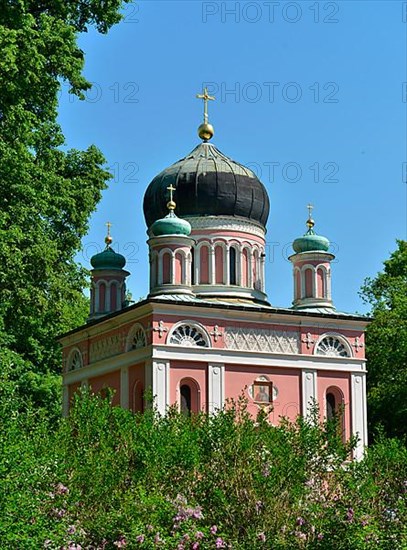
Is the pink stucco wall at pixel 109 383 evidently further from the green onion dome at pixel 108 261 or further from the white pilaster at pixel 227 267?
the white pilaster at pixel 227 267

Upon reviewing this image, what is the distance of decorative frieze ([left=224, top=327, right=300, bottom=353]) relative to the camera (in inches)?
949

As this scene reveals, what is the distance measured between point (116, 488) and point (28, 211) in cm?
596

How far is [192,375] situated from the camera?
2342 cm

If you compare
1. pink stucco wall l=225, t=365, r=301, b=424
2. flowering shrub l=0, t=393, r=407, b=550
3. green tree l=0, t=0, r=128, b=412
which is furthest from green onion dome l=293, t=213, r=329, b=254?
flowering shrub l=0, t=393, r=407, b=550

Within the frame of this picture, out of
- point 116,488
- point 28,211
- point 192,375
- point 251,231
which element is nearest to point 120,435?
point 116,488

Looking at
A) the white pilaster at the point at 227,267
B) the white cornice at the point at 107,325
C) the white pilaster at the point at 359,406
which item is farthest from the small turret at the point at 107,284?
the white pilaster at the point at 359,406

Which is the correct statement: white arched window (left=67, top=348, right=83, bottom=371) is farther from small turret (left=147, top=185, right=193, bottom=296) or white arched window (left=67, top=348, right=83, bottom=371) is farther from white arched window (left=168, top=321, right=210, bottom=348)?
white arched window (left=168, top=321, right=210, bottom=348)

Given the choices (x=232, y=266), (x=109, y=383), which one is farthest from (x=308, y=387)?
(x=109, y=383)

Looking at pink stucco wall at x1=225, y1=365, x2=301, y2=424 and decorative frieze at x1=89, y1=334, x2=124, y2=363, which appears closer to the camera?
pink stucco wall at x1=225, y1=365, x2=301, y2=424

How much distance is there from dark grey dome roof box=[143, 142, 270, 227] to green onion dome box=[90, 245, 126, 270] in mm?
1387

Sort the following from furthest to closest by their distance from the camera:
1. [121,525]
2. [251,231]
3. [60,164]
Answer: [251,231]
[60,164]
[121,525]

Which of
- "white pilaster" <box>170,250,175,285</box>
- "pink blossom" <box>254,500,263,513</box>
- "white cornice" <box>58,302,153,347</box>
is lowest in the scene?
"pink blossom" <box>254,500,263,513</box>

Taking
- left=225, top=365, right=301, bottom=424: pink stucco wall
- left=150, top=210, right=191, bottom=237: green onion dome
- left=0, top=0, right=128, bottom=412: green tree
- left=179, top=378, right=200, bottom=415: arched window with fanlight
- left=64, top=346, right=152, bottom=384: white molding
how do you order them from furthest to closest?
left=150, top=210, right=191, bottom=237: green onion dome < left=225, top=365, right=301, bottom=424: pink stucco wall < left=64, top=346, right=152, bottom=384: white molding < left=179, top=378, right=200, bottom=415: arched window with fanlight < left=0, top=0, right=128, bottom=412: green tree

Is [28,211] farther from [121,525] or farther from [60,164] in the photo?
[121,525]
